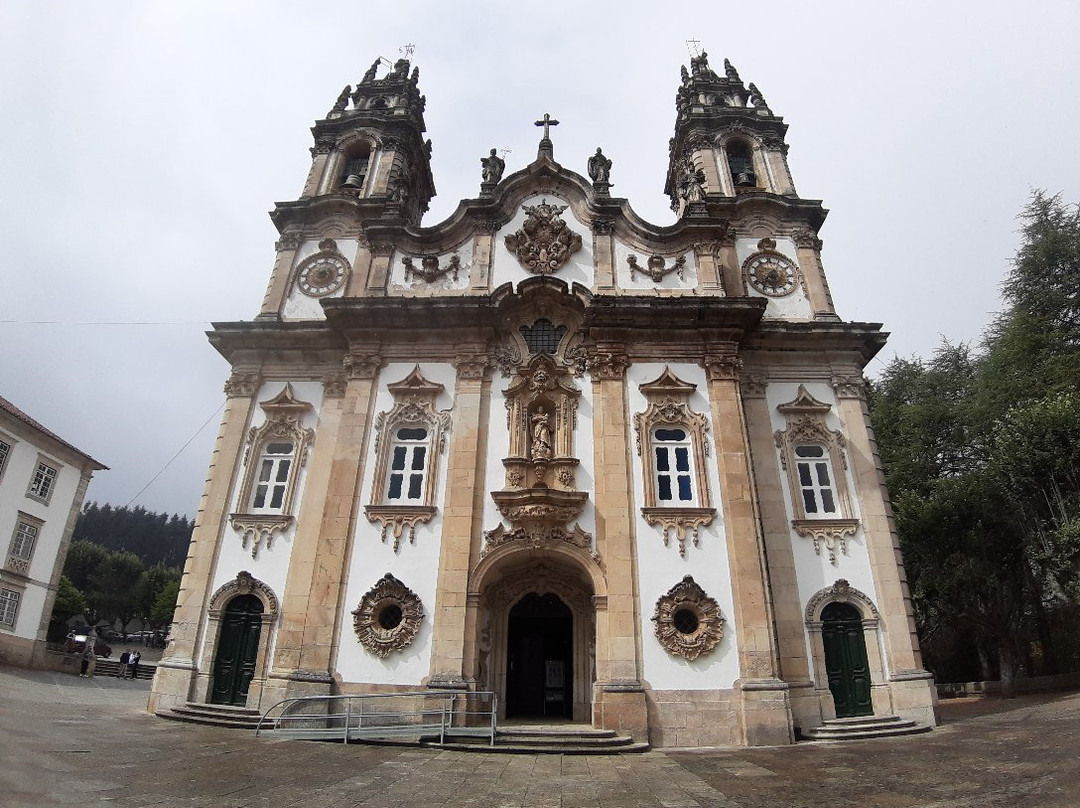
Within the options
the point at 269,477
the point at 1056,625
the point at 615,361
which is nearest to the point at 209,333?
the point at 269,477

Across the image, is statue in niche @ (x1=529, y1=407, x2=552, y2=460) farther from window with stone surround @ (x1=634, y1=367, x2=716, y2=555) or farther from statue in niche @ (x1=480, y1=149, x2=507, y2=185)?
statue in niche @ (x1=480, y1=149, x2=507, y2=185)

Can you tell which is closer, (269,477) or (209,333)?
(269,477)

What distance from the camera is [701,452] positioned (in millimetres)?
16516

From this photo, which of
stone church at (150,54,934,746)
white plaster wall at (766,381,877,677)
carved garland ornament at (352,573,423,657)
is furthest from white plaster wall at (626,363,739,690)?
carved garland ornament at (352,573,423,657)

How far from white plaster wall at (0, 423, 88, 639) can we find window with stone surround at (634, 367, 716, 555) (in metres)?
25.6

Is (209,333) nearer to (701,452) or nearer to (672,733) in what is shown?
(701,452)

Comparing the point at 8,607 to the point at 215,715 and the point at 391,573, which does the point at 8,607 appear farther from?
the point at 391,573

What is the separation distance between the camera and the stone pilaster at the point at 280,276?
19.7 m

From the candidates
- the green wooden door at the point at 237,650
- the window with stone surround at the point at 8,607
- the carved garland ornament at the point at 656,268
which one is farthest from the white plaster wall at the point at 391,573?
the window with stone surround at the point at 8,607

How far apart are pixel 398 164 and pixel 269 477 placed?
42.2 feet

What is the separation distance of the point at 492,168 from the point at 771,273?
1021 cm

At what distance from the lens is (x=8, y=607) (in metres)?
24.4

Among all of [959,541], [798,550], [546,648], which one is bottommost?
[546,648]

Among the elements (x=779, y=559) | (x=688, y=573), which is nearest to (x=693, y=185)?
(x=779, y=559)
